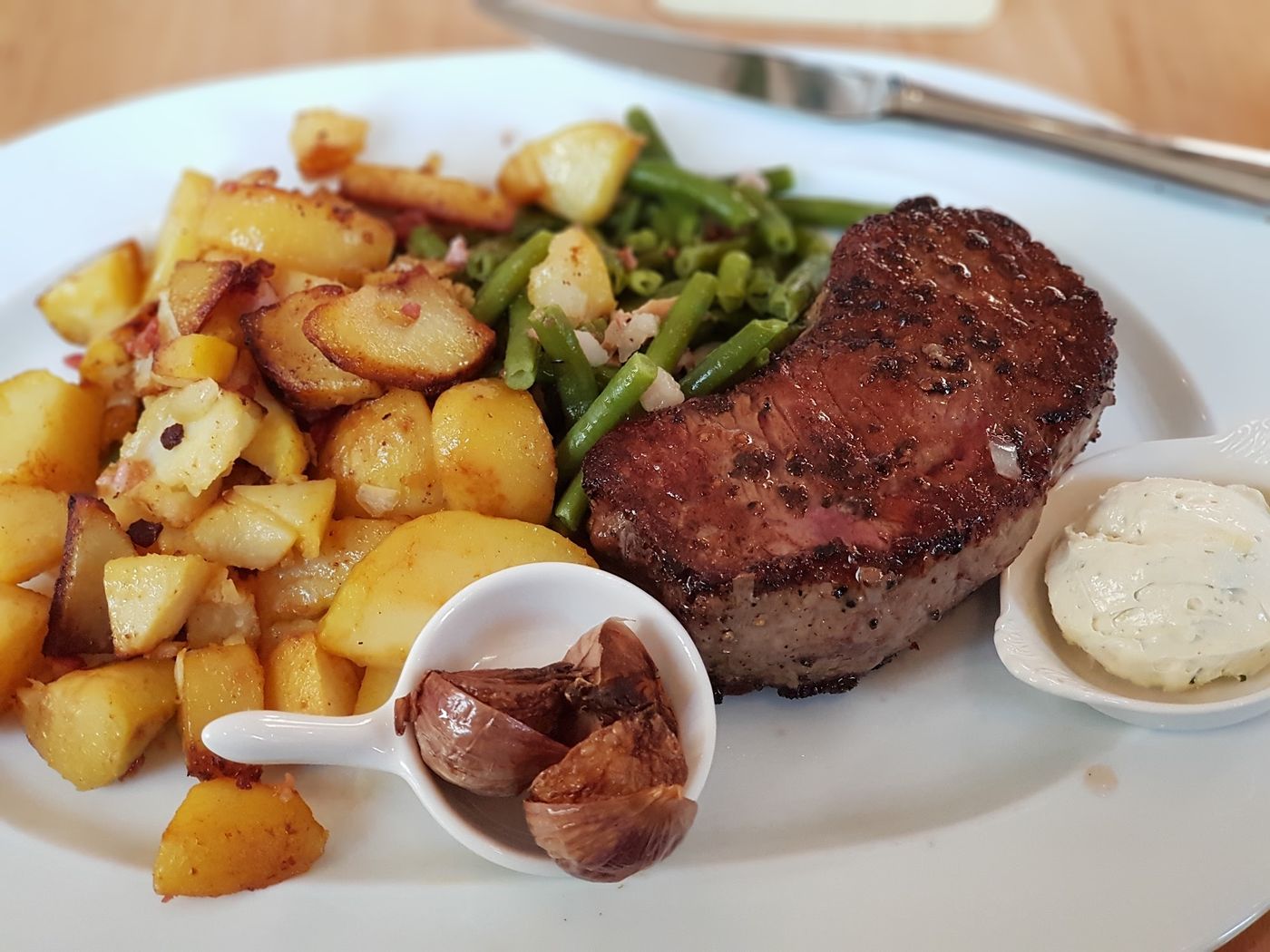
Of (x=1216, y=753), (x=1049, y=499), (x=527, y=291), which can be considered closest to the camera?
(x=1216, y=753)

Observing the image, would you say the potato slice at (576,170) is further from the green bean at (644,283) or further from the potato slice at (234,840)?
the potato slice at (234,840)

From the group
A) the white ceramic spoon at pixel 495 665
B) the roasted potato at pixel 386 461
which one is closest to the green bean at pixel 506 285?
the roasted potato at pixel 386 461

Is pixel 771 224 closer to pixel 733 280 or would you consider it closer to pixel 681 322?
pixel 733 280

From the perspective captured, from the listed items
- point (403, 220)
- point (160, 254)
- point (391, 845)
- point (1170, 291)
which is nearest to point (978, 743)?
point (391, 845)

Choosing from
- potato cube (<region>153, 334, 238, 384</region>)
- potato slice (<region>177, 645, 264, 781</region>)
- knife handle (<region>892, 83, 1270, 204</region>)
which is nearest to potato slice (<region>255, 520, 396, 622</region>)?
potato slice (<region>177, 645, 264, 781</region>)

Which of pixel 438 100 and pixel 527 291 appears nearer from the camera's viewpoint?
pixel 527 291

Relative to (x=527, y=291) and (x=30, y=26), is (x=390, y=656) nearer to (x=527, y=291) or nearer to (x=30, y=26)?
(x=527, y=291)

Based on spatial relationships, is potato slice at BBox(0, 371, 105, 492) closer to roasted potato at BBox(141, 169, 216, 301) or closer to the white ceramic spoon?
roasted potato at BBox(141, 169, 216, 301)
